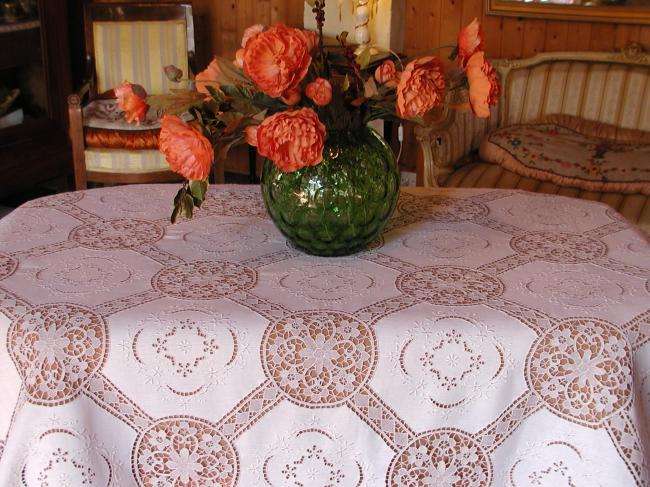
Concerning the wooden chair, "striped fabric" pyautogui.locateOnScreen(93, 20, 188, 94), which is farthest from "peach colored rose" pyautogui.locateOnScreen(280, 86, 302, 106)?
"striped fabric" pyautogui.locateOnScreen(93, 20, 188, 94)

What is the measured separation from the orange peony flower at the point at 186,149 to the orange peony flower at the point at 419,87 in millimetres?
348

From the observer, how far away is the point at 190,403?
138 centimetres

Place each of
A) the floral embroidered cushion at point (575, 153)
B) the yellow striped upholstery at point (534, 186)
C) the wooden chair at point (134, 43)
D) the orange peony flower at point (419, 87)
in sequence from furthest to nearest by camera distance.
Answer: the wooden chair at point (134, 43) → the floral embroidered cushion at point (575, 153) → the yellow striped upholstery at point (534, 186) → the orange peony flower at point (419, 87)

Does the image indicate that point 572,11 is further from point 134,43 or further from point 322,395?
point 322,395

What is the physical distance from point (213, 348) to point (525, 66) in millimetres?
2710

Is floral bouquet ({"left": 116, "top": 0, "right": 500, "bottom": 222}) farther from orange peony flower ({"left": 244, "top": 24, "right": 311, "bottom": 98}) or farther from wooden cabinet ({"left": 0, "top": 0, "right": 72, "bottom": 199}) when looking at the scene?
wooden cabinet ({"left": 0, "top": 0, "right": 72, "bottom": 199})

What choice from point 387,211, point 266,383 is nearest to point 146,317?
point 266,383

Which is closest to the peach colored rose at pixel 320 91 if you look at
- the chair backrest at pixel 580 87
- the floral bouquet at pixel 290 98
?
the floral bouquet at pixel 290 98

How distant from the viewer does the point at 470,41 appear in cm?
156

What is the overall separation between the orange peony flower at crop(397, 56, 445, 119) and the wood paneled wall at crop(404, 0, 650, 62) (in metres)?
2.53

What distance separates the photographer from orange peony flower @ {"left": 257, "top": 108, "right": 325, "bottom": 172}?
1.43m

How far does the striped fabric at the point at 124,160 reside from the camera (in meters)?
3.51

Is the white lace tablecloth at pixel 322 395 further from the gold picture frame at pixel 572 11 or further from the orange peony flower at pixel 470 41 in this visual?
the gold picture frame at pixel 572 11

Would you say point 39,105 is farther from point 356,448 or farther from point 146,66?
point 356,448
